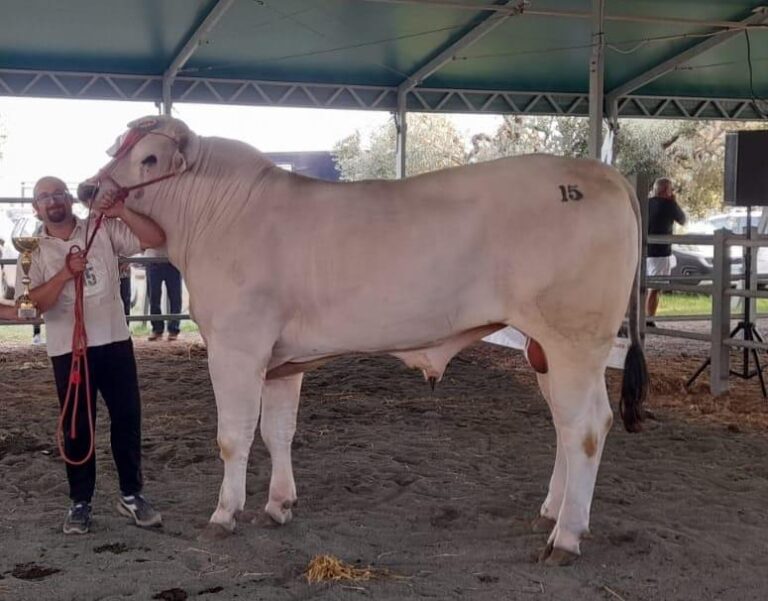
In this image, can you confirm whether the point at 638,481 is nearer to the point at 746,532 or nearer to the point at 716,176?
the point at 746,532

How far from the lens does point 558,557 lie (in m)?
3.88

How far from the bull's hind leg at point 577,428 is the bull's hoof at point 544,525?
288 mm

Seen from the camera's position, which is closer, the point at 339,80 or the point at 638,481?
the point at 638,481

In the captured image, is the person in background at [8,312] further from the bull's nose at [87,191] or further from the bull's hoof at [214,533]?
the bull's hoof at [214,533]

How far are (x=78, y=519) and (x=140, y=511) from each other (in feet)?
0.96

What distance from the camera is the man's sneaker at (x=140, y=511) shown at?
14.4 ft

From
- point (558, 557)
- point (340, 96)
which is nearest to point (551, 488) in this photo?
point (558, 557)

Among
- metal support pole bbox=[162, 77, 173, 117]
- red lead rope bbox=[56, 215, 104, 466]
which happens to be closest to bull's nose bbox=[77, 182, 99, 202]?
red lead rope bbox=[56, 215, 104, 466]

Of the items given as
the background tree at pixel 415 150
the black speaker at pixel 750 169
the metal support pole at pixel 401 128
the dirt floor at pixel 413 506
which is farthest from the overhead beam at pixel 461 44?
the background tree at pixel 415 150

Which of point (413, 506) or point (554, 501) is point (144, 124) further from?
point (554, 501)

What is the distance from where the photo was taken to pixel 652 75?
14250 mm

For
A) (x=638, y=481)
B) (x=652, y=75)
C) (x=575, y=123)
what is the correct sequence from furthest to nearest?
(x=575, y=123) → (x=652, y=75) → (x=638, y=481)

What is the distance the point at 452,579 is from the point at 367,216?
5.37 feet

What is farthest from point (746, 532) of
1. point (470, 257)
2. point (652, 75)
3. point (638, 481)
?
point (652, 75)
